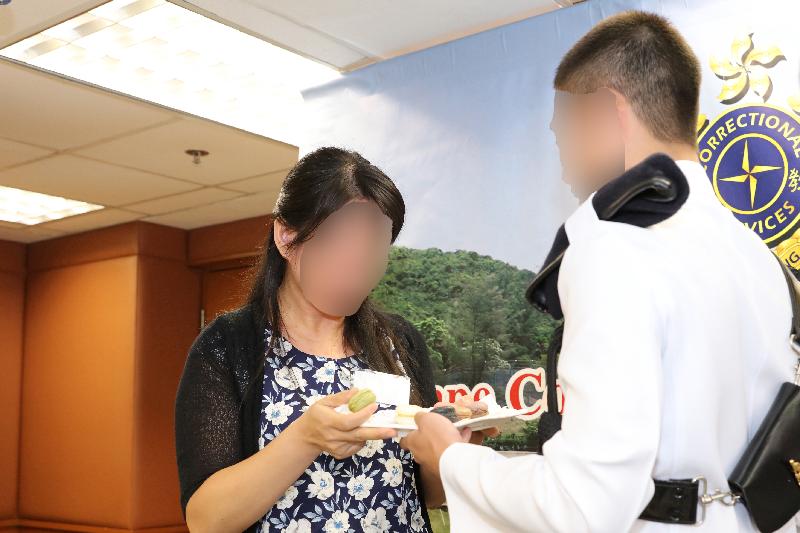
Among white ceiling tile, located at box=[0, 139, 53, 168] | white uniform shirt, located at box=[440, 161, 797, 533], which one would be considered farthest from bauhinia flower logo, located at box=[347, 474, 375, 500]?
white ceiling tile, located at box=[0, 139, 53, 168]

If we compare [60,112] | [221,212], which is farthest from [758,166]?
[221,212]

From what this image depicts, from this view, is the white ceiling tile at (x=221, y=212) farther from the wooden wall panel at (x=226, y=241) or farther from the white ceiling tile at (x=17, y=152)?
the white ceiling tile at (x=17, y=152)

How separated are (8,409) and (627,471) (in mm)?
6857

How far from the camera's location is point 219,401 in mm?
1633

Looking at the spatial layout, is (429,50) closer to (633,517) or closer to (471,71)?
(471,71)

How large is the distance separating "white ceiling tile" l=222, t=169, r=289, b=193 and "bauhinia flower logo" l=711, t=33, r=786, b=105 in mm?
3087

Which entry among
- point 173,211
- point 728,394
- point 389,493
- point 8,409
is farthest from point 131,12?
point 8,409

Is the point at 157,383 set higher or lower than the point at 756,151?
lower

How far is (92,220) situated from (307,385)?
481 centimetres

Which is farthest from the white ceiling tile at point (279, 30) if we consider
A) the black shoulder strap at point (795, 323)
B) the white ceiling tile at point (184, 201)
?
the white ceiling tile at point (184, 201)

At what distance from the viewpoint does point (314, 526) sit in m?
1.63

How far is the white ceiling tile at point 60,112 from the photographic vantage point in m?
3.35

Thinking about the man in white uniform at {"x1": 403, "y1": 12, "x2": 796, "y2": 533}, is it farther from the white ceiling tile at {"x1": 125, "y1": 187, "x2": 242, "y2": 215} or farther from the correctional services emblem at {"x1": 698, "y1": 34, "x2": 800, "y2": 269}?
A: the white ceiling tile at {"x1": 125, "y1": 187, "x2": 242, "y2": 215}

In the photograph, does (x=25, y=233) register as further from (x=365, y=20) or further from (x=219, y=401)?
(x=219, y=401)
